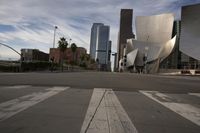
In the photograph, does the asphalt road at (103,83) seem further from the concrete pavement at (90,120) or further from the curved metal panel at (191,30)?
the curved metal panel at (191,30)

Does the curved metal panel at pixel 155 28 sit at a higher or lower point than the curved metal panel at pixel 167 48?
higher

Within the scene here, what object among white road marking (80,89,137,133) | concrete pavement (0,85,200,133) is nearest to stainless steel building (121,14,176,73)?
concrete pavement (0,85,200,133)

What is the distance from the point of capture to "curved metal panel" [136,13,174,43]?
109m

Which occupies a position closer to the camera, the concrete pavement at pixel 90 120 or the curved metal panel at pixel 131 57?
the concrete pavement at pixel 90 120

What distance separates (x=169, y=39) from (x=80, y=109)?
105110 millimetres

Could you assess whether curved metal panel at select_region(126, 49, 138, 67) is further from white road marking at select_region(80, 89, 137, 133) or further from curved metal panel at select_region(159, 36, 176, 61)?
white road marking at select_region(80, 89, 137, 133)

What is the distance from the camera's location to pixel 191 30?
8500 cm

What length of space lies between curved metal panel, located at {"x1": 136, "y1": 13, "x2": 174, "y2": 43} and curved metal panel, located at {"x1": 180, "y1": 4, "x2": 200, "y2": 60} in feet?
72.1

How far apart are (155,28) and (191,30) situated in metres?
29.2

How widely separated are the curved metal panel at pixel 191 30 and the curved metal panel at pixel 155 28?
22.0 m

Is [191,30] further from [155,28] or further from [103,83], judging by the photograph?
[103,83]

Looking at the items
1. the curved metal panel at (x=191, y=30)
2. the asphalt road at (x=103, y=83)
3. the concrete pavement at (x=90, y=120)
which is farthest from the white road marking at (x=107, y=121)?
the curved metal panel at (x=191, y=30)

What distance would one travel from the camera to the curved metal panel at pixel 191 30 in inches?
3282

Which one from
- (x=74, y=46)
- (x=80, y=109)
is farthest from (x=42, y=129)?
(x=74, y=46)
